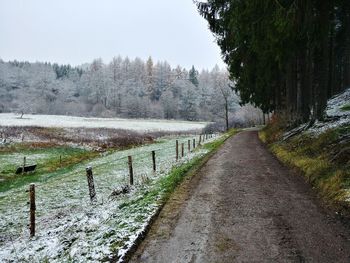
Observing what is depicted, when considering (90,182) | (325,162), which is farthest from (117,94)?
(325,162)

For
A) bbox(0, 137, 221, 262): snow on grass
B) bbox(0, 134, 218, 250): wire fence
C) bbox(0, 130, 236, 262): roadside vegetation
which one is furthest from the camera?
bbox(0, 134, 218, 250): wire fence

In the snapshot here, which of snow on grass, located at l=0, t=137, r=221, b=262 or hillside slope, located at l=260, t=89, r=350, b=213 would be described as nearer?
snow on grass, located at l=0, t=137, r=221, b=262

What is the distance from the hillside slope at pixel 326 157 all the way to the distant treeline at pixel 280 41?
89.8 inches

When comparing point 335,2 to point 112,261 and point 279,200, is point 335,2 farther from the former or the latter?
point 112,261

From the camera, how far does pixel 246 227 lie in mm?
7383

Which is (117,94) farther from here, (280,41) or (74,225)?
(74,225)

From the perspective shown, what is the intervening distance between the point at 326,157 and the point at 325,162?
68 cm

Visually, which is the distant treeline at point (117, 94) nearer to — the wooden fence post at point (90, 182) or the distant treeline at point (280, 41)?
the distant treeline at point (280, 41)

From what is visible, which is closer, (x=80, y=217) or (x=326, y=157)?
(x=80, y=217)

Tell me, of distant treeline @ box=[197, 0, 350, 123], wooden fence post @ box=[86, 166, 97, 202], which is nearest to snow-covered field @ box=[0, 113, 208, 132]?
distant treeline @ box=[197, 0, 350, 123]

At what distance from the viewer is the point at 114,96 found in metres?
124

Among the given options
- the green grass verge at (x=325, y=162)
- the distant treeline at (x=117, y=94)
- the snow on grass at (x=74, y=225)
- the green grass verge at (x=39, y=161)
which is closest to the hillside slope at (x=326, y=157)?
the green grass verge at (x=325, y=162)

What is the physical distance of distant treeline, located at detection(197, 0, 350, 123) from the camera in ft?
41.8

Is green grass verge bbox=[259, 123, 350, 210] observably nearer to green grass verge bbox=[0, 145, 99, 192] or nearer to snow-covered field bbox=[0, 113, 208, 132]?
green grass verge bbox=[0, 145, 99, 192]
